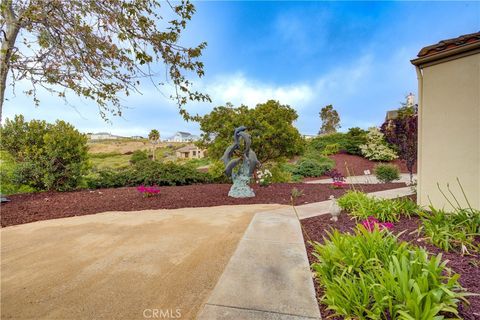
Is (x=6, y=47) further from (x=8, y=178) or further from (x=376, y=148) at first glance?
(x=376, y=148)

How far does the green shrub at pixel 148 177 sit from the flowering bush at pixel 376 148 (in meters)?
15.8

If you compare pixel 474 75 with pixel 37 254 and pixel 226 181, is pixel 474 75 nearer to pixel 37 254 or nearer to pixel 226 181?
pixel 37 254

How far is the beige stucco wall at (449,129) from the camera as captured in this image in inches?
145

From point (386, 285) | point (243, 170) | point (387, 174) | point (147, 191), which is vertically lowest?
point (386, 285)

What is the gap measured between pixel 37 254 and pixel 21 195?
523 cm

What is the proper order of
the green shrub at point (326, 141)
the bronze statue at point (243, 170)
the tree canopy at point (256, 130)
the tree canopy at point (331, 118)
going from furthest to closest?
the tree canopy at point (331, 118)
the green shrub at point (326, 141)
the tree canopy at point (256, 130)
the bronze statue at point (243, 170)

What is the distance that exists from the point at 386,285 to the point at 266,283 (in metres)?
1.00

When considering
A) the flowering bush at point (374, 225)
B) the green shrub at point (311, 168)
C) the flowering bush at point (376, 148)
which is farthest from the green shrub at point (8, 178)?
the flowering bush at point (376, 148)

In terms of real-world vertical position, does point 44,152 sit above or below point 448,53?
below

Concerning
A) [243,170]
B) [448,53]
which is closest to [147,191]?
[243,170]

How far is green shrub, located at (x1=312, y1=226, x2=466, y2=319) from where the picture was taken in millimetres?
1562

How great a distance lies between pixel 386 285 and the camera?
5.69 feet

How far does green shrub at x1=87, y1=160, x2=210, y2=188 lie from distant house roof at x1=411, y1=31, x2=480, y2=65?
25.5 feet

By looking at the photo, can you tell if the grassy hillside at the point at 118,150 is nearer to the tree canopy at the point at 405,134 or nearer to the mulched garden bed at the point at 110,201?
the mulched garden bed at the point at 110,201
